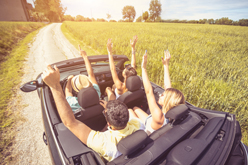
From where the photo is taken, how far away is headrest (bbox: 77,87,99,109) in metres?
1.57

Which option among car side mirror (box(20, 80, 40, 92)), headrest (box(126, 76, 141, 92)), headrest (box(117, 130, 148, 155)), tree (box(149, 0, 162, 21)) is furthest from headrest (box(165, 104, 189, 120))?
tree (box(149, 0, 162, 21))

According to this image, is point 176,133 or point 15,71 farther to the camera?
point 15,71

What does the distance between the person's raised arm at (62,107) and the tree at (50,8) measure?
6555 centimetres

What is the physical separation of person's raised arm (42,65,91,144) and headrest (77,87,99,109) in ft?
1.09

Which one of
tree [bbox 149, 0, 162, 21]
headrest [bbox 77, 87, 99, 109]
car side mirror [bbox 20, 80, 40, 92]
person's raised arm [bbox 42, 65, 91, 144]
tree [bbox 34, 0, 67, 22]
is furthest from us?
tree [bbox 149, 0, 162, 21]

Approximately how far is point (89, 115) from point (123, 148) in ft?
2.92

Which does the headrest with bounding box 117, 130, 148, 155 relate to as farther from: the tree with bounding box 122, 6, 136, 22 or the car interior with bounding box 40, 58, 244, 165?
the tree with bounding box 122, 6, 136, 22

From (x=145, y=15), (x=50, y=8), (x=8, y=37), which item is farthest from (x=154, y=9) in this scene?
(x=8, y=37)

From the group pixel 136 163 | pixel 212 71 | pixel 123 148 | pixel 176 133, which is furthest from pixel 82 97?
pixel 212 71

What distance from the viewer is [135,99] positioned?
2348 mm

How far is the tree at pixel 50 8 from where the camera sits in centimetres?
5044

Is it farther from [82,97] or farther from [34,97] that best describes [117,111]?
[34,97]

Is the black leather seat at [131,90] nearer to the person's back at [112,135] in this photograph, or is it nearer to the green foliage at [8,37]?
the person's back at [112,135]

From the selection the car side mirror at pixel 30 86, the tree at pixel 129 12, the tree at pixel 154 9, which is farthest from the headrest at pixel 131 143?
the tree at pixel 129 12
